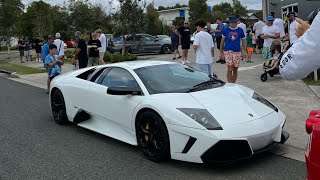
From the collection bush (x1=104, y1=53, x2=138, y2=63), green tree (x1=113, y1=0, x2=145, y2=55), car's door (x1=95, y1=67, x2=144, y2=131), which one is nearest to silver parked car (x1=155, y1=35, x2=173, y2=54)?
green tree (x1=113, y1=0, x2=145, y2=55)

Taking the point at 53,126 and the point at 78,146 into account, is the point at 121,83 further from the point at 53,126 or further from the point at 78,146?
the point at 53,126

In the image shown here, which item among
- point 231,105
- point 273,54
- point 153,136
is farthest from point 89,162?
point 273,54

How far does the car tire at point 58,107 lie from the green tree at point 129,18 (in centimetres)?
1383

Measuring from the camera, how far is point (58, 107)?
7477mm

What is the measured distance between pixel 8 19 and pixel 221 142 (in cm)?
2934

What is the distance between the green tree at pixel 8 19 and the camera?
30375 millimetres

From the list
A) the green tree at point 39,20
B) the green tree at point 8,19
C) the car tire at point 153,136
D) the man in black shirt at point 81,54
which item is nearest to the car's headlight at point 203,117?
the car tire at point 153,136

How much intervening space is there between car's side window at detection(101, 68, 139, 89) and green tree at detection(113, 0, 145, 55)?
1488cm

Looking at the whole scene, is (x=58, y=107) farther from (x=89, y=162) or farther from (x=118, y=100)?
(x=89, y=162)

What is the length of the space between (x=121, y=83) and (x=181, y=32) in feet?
34.4

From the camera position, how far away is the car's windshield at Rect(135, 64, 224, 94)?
18.4ft

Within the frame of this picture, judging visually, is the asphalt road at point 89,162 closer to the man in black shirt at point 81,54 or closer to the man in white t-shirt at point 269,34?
the man in black shirt at point 81,54

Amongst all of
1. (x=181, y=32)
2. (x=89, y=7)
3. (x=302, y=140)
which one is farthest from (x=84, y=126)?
(x=89, y=7)

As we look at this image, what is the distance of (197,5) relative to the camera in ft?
217
